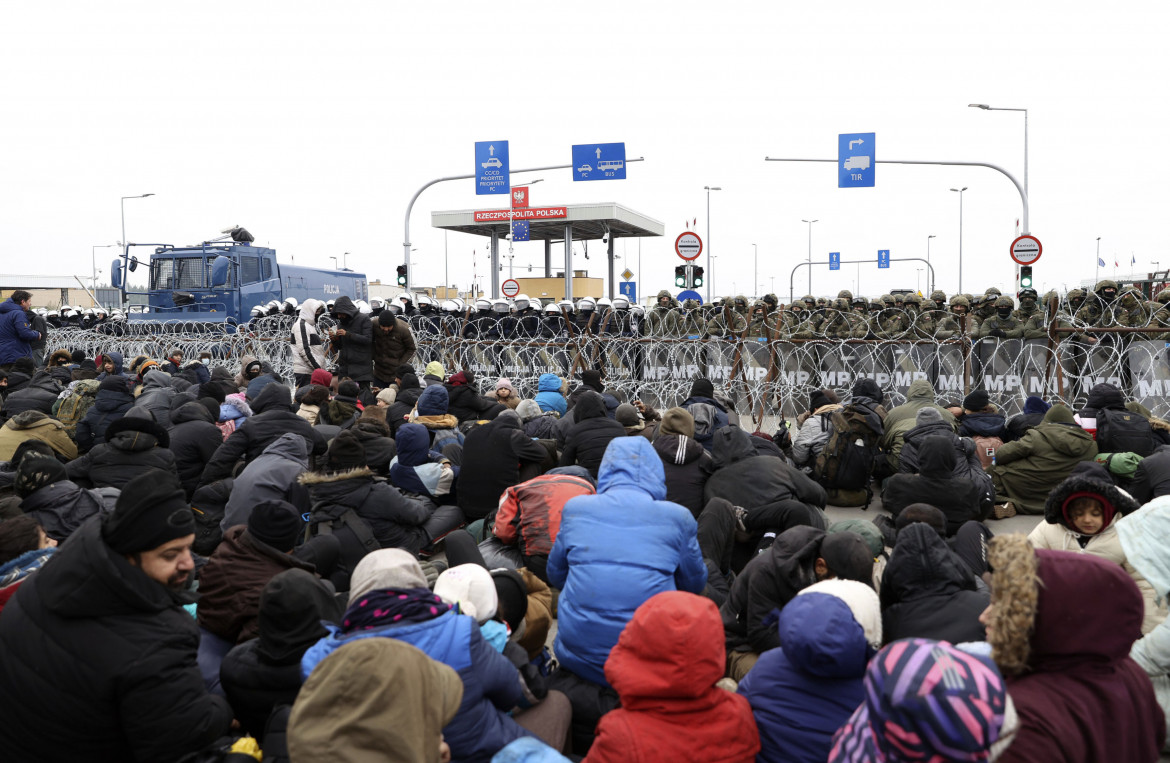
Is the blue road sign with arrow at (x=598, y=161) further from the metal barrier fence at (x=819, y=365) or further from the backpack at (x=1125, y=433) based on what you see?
the backpack at (x=1125, y=433)

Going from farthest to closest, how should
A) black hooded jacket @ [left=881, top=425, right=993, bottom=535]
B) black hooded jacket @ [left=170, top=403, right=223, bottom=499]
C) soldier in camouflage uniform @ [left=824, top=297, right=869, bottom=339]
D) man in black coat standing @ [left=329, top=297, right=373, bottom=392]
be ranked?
soldier in camouflage uniform @ [left=824, top=297, right=869, bottom=339] < man in black coat standing @ [left=329, top=297, right=373, bottom=392] < black hooded jacket @ [left=170, top=403, right=223, bottom=499] < black hooded jacket @ [left=881, top=425, right=993, bottom=535]

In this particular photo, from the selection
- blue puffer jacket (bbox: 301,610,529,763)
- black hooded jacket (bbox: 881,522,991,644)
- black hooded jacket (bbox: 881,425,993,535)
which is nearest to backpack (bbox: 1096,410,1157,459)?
black hooded jacket (bbox: 881,425,993,535)

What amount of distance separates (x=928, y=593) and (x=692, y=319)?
450 inches

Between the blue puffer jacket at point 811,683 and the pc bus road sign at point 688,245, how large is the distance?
1067 centimetres

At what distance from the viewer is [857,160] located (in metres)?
17.3

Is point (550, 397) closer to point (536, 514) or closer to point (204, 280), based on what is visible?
point (536, 514)

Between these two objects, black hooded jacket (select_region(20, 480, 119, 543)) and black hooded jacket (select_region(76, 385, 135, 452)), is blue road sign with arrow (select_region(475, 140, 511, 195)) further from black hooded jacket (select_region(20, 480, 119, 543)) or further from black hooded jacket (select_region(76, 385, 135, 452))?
black hooded jacket (select_region(20, 480, 119, 543))

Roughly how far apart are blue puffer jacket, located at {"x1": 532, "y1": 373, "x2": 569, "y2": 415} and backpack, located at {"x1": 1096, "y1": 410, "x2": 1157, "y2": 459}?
5.19 m

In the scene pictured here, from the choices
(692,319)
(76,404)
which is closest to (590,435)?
(76,404)

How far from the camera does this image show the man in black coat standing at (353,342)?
1068 cm

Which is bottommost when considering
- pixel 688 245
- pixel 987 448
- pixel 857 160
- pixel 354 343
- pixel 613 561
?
pixel 987 448

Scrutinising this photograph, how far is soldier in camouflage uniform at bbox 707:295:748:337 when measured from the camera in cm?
1340

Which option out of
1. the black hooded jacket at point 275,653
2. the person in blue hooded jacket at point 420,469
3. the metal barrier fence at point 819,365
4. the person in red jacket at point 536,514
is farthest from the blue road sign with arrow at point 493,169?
the black hooded jacket at point 275,653

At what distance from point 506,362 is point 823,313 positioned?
5.91 m
